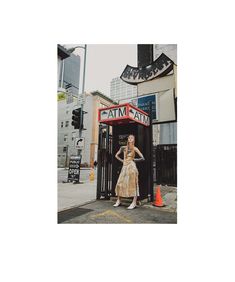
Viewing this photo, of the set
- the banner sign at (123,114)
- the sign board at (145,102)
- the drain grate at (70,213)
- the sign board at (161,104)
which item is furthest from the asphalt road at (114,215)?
the sign board at (145,102)

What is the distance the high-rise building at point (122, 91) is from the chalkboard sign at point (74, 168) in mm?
3294

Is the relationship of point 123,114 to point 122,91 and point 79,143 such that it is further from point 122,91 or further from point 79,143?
point 79,143

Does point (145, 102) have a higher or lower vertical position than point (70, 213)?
higher

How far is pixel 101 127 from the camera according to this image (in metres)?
4.85

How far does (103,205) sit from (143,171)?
123 centimetres

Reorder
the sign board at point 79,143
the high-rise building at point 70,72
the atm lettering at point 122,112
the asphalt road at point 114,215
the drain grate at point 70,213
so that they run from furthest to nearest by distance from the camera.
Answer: the sign board at point 79,143
the high-rise building at point 70,72
the atm lettering at point 122,112
the drain grate at point 70,213
the asphalt road at point 114,215

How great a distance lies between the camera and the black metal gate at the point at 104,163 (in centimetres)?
473

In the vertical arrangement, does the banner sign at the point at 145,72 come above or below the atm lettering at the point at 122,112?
above

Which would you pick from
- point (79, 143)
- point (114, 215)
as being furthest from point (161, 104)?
point (114, 215)

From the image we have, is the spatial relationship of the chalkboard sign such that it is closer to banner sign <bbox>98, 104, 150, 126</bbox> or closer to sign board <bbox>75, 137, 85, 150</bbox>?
sign board <bbox>75, 137, 85, 150</bbox>

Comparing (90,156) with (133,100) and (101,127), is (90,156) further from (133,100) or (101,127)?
(101,127)

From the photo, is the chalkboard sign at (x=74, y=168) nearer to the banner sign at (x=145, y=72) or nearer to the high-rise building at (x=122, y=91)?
the high-rise building at (x=122, y=91)

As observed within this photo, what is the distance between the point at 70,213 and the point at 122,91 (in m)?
4.11

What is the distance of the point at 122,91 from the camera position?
20.2ft
